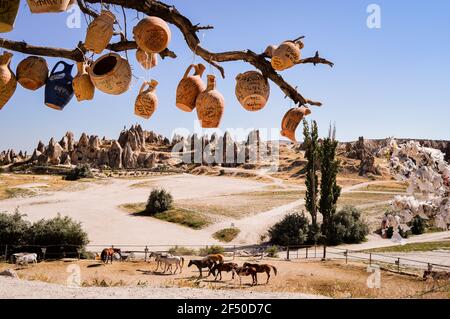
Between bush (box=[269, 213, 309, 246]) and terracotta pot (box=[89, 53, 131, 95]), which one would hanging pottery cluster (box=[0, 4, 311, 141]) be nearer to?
terracotta pot (box=[89, 53, 131, 95])

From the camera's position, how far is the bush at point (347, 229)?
1087 inches

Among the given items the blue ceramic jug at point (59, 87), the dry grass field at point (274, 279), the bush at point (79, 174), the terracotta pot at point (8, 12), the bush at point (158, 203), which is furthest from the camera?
the bush at point (79, 174)

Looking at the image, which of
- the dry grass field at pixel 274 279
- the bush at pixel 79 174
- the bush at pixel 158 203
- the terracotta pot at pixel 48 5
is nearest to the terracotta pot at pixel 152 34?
the terracotta pot at pixel 48 5

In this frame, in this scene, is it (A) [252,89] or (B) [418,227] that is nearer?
(A) [252,89]

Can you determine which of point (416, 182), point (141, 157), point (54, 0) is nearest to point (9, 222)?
point (416, 182)

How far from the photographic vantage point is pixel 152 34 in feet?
8.31

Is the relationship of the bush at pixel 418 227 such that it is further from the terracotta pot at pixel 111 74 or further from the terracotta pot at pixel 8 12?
the terracotta pot at pixel 8 12

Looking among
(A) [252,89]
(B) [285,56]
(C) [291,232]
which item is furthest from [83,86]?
(C) [291,232]

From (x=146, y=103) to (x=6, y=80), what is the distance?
1005 mm

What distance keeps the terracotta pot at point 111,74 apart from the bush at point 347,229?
1049 inches

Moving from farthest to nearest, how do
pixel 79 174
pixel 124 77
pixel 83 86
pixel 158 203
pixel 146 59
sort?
pixel 79 174, pixel 158 203, pixel 146 59, pixel 83 86, pixel 124 77

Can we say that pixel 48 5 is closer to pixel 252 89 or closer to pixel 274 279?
pixel 252 89

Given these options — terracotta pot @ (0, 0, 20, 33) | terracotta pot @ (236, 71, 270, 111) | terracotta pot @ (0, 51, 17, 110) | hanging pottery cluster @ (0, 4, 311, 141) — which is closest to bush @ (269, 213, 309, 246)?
hanging pottery cluster @ (0, 4, 311, 141)
